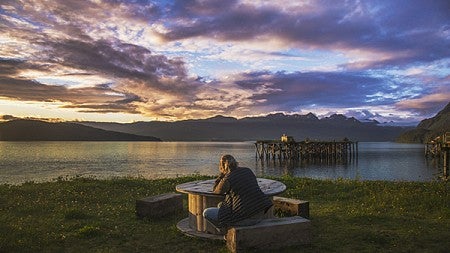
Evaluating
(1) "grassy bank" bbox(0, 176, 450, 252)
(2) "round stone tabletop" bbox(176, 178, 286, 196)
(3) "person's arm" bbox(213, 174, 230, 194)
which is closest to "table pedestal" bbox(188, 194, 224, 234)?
(2) "round stone tabletop" bbox(176, 178, 286, 196)

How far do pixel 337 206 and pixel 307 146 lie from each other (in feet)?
213

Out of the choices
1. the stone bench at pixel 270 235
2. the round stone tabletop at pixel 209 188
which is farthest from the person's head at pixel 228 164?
the stone bench at pixel 270 235

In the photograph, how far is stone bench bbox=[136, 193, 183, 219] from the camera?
10766mm

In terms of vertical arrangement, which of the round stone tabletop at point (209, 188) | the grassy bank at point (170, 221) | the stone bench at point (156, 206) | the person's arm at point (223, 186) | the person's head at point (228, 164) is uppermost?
the person's head at point (228, 164)

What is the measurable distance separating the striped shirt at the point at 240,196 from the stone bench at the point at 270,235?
0.88 ft

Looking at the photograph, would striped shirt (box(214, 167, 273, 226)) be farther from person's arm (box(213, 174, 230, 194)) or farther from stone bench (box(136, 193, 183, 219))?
stone bench (box(136, 193, 183, 219))

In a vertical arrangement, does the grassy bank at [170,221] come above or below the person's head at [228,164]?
below

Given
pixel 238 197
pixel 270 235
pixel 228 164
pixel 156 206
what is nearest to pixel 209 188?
pixel 238 197

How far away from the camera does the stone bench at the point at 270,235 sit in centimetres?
736

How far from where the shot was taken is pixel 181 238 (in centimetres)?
874

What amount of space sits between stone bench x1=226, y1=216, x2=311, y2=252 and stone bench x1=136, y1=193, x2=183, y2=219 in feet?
12.4

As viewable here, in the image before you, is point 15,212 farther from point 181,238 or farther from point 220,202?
point 220,202

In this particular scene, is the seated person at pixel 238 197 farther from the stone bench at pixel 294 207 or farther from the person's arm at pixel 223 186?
the stone bench at pixel 294 207

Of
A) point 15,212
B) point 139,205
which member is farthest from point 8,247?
point 15,212
